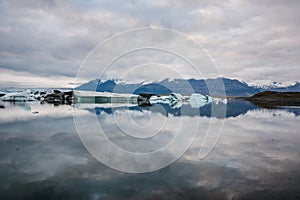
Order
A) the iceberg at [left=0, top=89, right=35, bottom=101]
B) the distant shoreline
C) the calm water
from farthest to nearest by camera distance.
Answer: the iceberg at [left=0, top=89, right=35, bottom=101] → the distant shoreline → the calm water

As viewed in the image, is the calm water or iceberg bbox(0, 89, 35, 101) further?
iceberg bbox(0, 89, 35, 101)

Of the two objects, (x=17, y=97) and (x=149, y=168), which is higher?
(x=17, y=97)

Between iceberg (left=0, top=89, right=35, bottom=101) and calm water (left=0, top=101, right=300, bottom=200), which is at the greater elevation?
iceberg (left=0, top=89, right=35, bottom=101)

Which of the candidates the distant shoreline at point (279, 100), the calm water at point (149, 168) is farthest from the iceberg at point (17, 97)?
the calm water at point (149, 168)

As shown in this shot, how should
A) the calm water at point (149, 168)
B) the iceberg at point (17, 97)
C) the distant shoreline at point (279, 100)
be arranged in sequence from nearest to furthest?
the calm water at point (149, 168) < the distant shoreline at point (279, 100) < the iceberg at point (17, 97)

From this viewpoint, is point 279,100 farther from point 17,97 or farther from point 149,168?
point 149,168

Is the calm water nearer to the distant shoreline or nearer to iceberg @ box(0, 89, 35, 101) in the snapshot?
the distant shoreline

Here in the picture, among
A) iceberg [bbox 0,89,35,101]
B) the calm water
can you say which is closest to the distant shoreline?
the calm water

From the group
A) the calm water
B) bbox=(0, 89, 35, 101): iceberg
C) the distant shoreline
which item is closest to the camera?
the calm water

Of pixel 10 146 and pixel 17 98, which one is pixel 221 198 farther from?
pixel 17 98

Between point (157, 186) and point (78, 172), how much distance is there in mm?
2309

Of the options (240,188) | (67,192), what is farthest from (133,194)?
(240,188)

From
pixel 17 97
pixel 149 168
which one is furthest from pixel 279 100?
pixel 149 168

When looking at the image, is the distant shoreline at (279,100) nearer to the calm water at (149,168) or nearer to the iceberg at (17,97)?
the calm water at (149,168)
